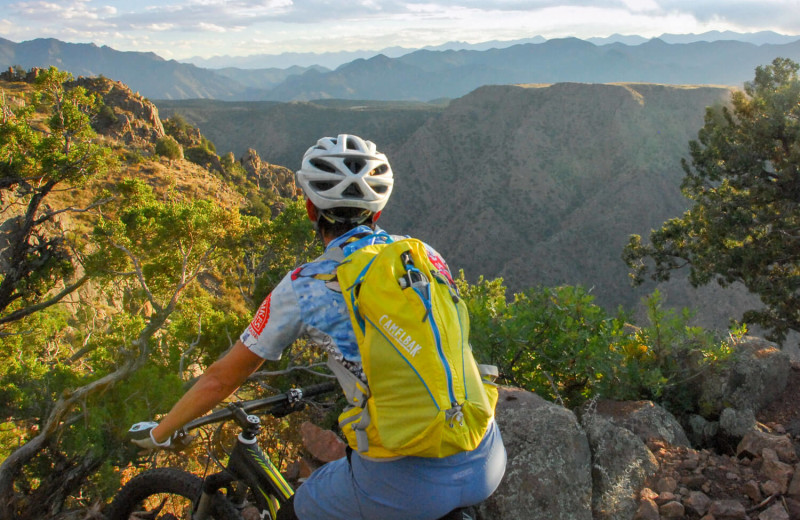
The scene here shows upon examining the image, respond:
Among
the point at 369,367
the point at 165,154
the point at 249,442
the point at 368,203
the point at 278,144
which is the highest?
the point at 368,203

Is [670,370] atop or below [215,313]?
atop

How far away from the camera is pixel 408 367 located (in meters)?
1.92

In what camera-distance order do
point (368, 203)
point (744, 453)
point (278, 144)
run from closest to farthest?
1. point (368, 203)
2. point (744, 453)
3. point (278, 144)

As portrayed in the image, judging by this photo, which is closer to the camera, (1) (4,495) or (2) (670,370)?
(2) (670,370)

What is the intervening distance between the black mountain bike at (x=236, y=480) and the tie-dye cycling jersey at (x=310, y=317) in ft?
1.97

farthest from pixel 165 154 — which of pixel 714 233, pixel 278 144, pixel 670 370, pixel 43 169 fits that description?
pixel 278 144

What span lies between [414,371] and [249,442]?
1.39m

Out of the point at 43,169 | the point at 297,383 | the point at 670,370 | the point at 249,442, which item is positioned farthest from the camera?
the point at 43,169

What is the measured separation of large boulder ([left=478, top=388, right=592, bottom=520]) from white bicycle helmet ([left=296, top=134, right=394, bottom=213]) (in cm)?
228

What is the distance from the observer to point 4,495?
6.25 metres

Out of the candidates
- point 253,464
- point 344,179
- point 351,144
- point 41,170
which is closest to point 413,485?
point 253,464

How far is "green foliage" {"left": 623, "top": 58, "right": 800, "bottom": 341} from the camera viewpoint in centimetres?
1492

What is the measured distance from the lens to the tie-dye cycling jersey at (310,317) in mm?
2162

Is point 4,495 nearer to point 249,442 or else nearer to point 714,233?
point 249,442
